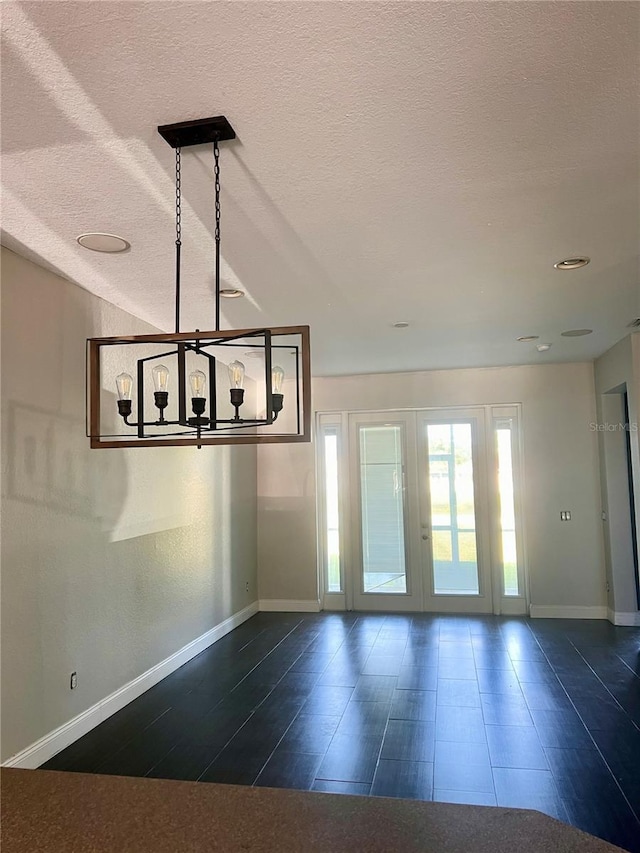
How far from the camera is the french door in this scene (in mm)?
6574

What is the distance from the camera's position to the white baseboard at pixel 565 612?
6168 mm

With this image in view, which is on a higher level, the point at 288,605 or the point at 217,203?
the point at 217,203

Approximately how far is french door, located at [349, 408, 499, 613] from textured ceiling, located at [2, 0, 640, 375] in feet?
9.83

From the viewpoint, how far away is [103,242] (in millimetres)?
2953

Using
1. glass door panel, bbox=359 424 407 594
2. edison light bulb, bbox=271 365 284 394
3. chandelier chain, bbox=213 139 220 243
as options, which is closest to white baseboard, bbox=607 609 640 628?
glass door panel, bbox=359 424 407 594

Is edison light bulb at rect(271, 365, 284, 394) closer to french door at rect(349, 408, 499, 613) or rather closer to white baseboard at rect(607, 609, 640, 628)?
french door at rect(349, 408, 499, 613)

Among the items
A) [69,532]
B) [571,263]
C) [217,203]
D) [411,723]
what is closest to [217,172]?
[217,203]

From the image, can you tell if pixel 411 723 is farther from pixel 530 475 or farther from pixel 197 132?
pixel 530 475

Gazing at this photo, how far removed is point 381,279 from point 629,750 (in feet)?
9.79

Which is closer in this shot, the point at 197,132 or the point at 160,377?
the point at 197,132

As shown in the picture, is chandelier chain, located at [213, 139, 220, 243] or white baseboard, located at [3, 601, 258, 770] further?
white baseboard, located at [3, 601, 258, 770]

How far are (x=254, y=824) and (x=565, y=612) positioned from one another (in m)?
6.03

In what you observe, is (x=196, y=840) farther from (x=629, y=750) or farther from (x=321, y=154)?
(x=629, y=750)

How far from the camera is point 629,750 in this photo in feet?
10.6
